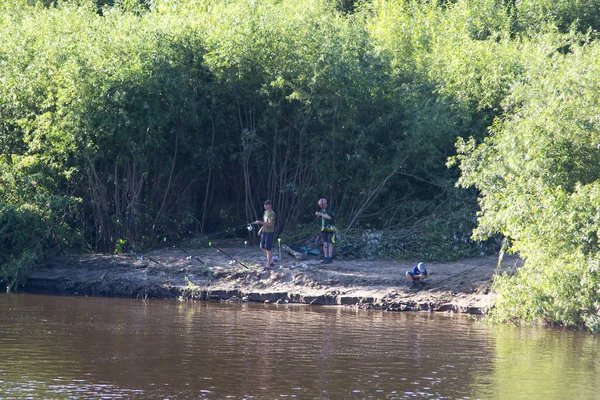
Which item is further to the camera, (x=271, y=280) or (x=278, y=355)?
(x=271, y=280)

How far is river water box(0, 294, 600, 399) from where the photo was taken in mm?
10781

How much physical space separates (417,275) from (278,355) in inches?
220

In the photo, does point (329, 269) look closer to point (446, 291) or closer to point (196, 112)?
point (446, 291)

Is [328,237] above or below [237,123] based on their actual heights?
below

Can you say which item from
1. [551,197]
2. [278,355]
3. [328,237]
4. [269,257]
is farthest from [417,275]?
[278,355]

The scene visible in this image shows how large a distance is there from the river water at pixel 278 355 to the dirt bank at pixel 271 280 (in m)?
0.67

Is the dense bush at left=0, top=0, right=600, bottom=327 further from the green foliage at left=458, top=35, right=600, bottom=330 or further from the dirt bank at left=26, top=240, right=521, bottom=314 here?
the green foliage at left=458, top=35, right=600, bottom=330

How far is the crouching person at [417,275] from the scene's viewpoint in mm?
17438

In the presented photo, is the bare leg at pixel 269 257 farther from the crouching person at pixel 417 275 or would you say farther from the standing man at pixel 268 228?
the crouching person at pixel 417 275

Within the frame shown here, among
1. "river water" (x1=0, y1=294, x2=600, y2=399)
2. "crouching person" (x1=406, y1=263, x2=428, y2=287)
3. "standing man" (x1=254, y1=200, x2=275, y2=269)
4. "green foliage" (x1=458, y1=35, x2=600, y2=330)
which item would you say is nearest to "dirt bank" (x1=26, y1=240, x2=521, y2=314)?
"crouching person" (x1=406, y1=263, x2=428, y2=287)

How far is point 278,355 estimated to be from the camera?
1276 centimetres

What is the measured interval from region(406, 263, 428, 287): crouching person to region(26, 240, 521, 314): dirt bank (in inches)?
6.4

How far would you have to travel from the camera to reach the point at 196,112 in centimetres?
2034

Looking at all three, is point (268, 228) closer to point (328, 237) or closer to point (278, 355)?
point (328, 237)
